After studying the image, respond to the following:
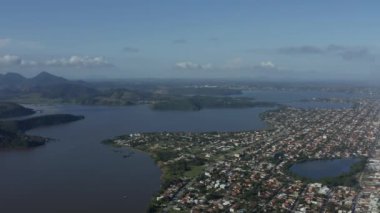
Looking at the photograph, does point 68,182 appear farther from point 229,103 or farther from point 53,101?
point 53,101

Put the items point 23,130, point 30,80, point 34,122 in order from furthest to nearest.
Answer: point 30,80 < point 34,122 < point 23,130

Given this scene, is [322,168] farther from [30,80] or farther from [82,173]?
[30,80]

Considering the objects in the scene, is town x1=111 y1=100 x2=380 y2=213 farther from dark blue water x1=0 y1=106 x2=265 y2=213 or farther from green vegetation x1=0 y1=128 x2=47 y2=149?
green vegetation x1=0 y1=128 x2=47 y2=149

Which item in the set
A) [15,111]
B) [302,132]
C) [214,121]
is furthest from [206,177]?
[15,111]

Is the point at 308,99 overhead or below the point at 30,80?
below

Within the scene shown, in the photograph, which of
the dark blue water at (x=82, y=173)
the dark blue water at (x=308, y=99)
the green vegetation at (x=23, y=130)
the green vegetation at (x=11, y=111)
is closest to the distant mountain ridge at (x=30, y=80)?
the dark blue water at (x=308, y=99)

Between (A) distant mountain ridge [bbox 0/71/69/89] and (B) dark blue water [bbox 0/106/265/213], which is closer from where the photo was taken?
(B) dark blue water [bbox 0/106/265/213]

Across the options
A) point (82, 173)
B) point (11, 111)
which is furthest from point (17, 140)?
point (11, 111)

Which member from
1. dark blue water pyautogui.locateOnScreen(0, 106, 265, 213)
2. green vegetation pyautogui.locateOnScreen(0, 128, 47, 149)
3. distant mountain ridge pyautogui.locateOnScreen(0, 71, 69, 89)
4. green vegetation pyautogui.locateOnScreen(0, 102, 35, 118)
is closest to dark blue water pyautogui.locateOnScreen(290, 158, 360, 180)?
dark blue water pyautogui.locateOnScreen(0, 106, 265, 213)
